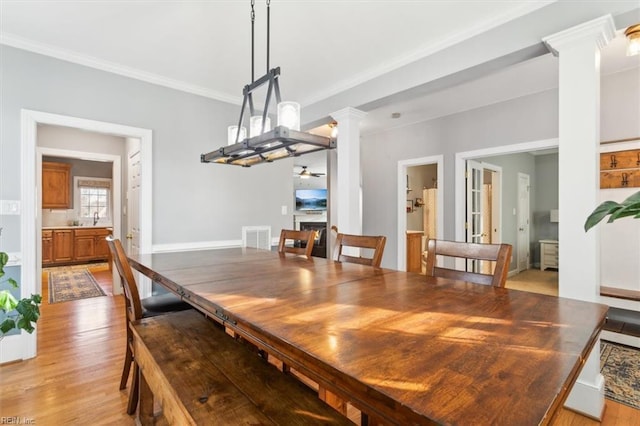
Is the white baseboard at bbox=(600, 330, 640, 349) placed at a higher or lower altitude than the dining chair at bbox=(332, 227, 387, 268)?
lower

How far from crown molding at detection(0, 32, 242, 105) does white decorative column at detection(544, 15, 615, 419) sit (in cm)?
325

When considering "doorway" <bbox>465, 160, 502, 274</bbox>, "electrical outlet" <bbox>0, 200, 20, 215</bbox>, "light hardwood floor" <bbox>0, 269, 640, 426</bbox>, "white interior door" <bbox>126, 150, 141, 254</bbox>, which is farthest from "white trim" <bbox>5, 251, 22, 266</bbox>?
"doorway" <bbox>465, 160, 502, 274</bbox>

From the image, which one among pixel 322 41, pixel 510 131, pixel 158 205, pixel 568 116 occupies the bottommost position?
pixel 158 205

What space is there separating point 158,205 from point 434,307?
3.13 meters

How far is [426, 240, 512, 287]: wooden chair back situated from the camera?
145 cm

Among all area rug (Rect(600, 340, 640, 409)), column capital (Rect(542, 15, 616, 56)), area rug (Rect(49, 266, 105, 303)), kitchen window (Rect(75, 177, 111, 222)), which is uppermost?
column capital (Rect(542, 15, 616, 56))

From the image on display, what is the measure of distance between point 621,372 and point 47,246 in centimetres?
927

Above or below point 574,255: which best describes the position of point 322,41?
above

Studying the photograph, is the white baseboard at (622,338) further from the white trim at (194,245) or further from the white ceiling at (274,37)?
the white trim at (194,245)

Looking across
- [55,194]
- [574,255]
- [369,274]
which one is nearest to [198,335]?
[369,274]

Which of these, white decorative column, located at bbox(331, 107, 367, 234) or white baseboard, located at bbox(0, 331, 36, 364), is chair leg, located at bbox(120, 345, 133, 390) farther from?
white decorative column, located at bbox(331, 107, 367, 234)

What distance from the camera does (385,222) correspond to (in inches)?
196

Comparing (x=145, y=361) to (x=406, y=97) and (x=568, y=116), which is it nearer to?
(x=568, y=116)

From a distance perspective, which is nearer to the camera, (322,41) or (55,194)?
(322,41)
